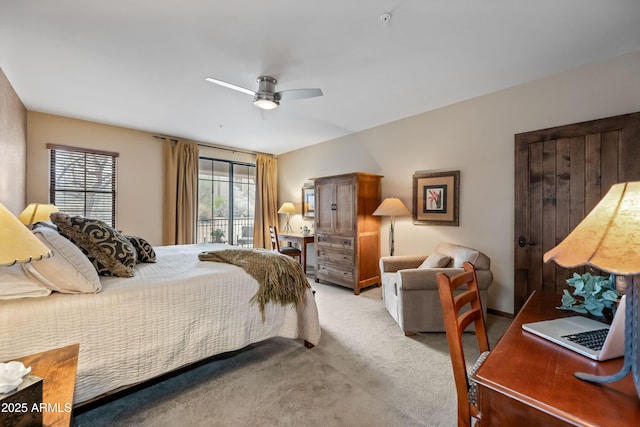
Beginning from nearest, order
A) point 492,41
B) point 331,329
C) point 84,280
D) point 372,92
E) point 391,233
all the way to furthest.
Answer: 1. point 84,280
2. point 492,41
3. point 331,329
4. point 372,92
5. point 391,233

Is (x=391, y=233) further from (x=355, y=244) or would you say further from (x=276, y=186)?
(x=276, y=186)

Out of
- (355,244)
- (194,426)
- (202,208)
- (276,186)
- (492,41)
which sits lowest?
(194,426)

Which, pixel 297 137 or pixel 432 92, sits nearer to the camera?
pixel 432 92

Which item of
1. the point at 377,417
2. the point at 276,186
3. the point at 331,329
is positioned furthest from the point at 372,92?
the point at 276,186

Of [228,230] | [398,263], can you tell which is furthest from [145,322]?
[228,230]

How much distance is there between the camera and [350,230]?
432 cm

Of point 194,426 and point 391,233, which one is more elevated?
point 391,233

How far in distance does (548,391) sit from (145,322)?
6.43 feet

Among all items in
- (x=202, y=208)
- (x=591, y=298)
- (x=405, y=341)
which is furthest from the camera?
(x=202, y=208)

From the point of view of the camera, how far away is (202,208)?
570 cm

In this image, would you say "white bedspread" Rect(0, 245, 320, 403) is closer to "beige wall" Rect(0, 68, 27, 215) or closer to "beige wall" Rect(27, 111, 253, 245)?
"beige wall" Rect(0, 68, 27, 215)

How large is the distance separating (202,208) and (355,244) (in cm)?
330

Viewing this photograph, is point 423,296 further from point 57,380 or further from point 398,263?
point 57,380

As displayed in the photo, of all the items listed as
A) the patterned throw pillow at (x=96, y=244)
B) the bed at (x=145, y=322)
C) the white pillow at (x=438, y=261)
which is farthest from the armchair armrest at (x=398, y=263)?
the patterned throw pillow at (x=96, y=244)
